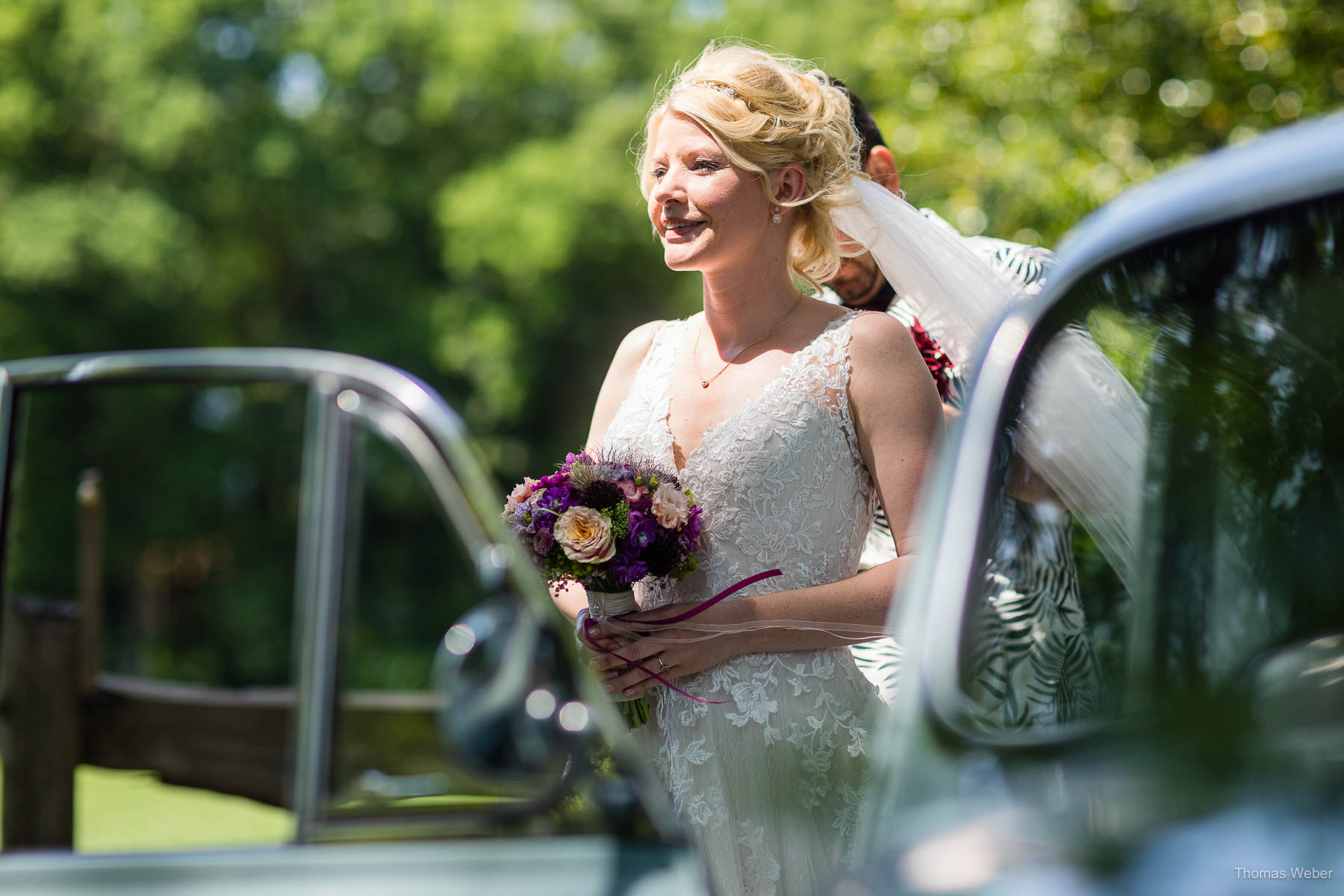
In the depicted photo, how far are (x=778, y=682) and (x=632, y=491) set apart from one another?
518mm

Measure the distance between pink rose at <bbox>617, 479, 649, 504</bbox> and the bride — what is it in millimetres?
216

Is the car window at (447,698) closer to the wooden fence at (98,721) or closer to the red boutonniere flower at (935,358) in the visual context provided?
the wooden fence at (98,721)

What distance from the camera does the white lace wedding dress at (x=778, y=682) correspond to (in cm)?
242

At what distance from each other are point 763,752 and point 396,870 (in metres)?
1.17

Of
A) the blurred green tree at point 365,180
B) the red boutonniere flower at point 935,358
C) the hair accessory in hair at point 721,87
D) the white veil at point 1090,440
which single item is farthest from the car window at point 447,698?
the blurred green tree at point 365,180

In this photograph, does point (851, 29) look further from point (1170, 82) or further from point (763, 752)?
point (763, 752)

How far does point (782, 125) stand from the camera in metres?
2.54

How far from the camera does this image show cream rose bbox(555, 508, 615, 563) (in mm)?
2221

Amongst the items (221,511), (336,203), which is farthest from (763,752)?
(336,203)

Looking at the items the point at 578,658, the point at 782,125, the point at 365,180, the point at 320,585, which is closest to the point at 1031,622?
the point at 578,658

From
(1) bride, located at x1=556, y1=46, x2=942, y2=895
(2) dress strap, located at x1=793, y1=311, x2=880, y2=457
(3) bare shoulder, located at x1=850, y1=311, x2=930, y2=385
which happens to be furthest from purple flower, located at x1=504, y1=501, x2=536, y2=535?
(3) bare shoulder, located at x1=850, y1=311, x2=930, y2=385

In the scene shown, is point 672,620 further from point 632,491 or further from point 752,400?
point 752,400

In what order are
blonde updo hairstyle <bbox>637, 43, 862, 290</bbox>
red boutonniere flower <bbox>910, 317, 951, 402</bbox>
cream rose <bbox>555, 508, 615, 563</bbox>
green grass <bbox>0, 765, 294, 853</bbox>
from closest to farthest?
green grass <bbox>0, 765, 294, 853</bbox>
cream rose <bbox>555, 508, 615, 563</bbox>
blonde updo hairstyle <bbox>637, 43, 862, 290</bbox>
red boutonniere flower <bbox>910, 317, 951, 402</bbox>

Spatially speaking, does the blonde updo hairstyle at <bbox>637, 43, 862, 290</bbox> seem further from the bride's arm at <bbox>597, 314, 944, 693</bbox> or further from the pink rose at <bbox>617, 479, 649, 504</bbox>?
the pink rose at <bbox>617, 479, 649, 504</bbox>
